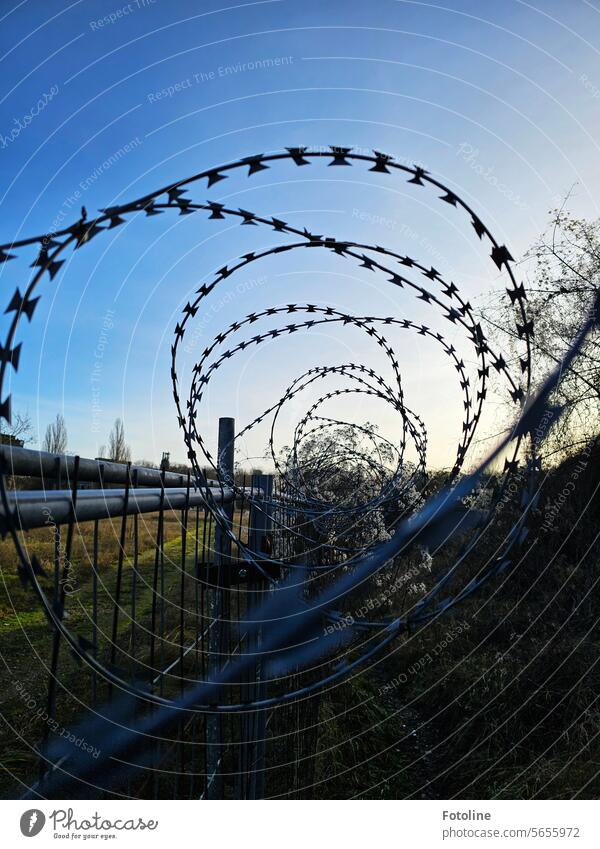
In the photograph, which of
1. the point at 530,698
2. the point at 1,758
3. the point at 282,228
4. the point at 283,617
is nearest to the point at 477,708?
the point at 530,698

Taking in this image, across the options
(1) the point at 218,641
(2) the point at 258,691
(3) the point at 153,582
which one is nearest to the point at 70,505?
(3) the point at 153,582

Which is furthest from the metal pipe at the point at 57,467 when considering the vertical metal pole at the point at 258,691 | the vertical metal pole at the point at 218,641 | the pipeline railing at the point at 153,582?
the vertical metal pole at the point at 258,691

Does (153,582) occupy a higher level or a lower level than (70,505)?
lower

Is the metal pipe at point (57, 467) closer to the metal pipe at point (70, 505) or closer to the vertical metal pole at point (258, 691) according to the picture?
the metal pipe at point (70, 505)

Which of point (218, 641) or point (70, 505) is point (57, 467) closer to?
point (70, 505)

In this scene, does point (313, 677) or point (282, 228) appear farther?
point (313, 677)

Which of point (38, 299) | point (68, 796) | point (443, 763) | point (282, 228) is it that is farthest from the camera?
point (443, 763)

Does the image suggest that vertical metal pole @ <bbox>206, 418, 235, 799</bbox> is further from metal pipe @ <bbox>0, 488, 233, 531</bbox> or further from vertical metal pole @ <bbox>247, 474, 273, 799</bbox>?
metal pipe @ <bbox>0, 488, 233, 531</bbox>

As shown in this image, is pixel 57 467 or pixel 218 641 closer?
pixel 57 467

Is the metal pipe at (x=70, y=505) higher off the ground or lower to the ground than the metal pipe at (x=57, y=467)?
lower

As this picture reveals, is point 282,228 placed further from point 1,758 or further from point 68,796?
point 1,758

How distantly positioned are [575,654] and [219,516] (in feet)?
16.3

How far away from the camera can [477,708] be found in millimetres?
5574

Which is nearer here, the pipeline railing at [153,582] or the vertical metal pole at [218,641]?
the pipeline railing at [153,582]
